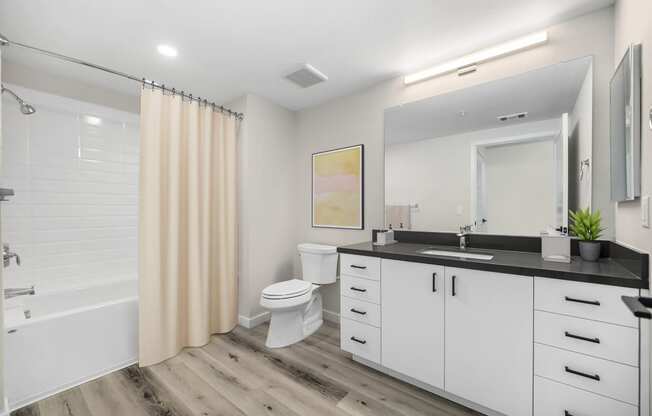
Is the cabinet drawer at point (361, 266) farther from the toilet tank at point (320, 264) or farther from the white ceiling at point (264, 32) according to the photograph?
the white ceiling at point (264, 32)

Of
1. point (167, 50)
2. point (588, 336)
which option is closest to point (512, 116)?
point (588, 336)

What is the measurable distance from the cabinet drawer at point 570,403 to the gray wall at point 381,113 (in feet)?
3.14

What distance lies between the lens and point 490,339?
144 cm

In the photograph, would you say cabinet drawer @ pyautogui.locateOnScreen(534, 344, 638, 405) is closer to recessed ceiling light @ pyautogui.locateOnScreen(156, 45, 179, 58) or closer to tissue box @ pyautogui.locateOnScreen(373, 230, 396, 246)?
tissue box @ pyautogui.locateOnScreen(373, 230, 396, 246)

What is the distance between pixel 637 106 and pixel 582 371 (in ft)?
3.90

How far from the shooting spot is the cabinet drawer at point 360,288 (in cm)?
189

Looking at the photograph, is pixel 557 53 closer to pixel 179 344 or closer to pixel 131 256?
pixel 179 344

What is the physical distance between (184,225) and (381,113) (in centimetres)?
206

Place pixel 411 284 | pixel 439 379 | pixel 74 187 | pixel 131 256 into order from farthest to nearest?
pixel 131 256, pixel 74 187, pixel 411 284, pixel 439 379

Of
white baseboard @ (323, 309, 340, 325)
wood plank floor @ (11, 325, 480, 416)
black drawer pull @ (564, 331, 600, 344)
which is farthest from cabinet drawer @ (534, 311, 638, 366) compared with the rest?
white baseboard @ (323, 309, 340, 325)

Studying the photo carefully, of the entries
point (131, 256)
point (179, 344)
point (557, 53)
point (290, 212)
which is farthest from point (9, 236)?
point (557, 53)

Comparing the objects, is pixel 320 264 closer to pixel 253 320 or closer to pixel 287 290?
pixel 287 290

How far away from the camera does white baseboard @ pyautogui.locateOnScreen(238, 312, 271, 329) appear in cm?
269

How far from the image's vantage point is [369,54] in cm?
205
